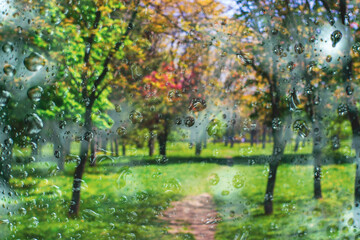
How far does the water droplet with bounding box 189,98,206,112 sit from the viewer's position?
76cm

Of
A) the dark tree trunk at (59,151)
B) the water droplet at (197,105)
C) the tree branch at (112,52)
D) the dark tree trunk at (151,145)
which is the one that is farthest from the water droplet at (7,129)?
the water droplet at (197,105)

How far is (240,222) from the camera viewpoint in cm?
82

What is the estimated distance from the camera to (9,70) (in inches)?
28.6

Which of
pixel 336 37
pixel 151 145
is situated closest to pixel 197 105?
pixel 151 145

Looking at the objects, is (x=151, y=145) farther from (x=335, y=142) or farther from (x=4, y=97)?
(x=335, y=142)

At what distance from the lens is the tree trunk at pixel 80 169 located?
713 mm

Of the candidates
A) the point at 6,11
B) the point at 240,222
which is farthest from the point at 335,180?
the point at 6,11

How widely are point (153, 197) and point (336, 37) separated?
0.71m

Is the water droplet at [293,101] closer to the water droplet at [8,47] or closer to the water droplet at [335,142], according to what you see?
the water droplet at [335,142]

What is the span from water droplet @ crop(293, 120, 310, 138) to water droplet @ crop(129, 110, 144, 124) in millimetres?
451

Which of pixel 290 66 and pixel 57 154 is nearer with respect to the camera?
pixel 57 154

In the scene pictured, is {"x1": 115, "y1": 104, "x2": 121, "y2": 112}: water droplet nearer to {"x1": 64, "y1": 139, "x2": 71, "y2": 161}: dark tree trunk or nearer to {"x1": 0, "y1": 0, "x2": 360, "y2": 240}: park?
{"x1": 0, "y1": 0, "x2": 360, "y2": 240}: park

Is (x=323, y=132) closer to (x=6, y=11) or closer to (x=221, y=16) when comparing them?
(x=221, y=16)

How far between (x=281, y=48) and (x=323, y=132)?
0.29 meters
